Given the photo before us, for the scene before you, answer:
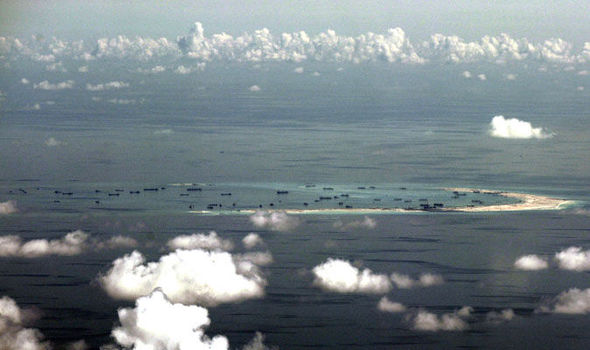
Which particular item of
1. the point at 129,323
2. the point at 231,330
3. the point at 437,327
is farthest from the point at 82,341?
the point at 437,327

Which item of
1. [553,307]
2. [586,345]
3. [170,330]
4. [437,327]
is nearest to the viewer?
[170,330]

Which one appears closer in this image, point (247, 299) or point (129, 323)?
point (129, 323)

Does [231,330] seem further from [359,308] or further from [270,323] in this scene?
[359,308]

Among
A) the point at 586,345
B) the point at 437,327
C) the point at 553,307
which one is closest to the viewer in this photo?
the point at 586,345

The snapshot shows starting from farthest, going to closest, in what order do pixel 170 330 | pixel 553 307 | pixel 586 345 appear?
1. pixel 553 307
2. pixel 586 345
3. pixel 170 330

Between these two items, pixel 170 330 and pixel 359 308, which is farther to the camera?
pixel 359 308

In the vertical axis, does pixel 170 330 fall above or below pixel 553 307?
below

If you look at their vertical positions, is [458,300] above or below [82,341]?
above

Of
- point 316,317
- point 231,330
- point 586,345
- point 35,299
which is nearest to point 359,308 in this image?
point 316,317

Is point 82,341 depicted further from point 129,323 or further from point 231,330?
point 231,330

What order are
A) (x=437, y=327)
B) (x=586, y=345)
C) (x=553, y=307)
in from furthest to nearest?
1. (x=553, y=307)
2. (x=437, y=327)
3. (x=586, y=345)
